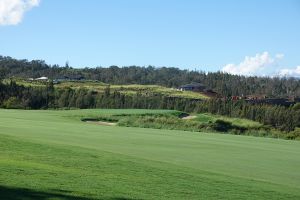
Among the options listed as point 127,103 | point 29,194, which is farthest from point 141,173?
point 127,103

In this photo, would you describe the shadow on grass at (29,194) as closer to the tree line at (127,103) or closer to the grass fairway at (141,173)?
the grass fairway at (141,173)

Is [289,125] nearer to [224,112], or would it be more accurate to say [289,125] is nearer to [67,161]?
[224,112]

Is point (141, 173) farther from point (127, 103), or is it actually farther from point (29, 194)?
point (127, 103)

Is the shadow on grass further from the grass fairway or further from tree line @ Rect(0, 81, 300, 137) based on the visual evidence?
tree line @ Rect(0, 81, 300, 137)

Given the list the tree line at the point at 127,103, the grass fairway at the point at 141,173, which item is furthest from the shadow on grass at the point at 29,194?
the tree line at the point at 127,103

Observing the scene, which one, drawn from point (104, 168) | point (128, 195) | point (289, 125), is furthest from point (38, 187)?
point (289, 125)

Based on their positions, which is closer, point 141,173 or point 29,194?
point 29,194

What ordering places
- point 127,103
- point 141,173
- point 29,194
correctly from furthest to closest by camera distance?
point 127,103
point 141,173
point 29,194

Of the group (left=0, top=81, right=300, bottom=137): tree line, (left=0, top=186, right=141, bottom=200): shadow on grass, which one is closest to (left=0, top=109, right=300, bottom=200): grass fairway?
(left=0, top=186, right=141, bottom=200): shadow on grass

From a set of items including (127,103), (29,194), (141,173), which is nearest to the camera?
(29,194)

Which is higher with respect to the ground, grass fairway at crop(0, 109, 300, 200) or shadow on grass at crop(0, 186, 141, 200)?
shadow on grass at crop(0, 186, 141, 200)

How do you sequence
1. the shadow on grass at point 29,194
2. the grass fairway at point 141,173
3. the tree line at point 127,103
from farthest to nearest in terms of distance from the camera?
the tree line at point 127,103 → the grass fairway at point 141,173 → the shadow on grass at point 29,194

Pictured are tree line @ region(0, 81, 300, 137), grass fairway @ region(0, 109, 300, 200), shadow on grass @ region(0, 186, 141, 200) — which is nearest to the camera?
shadow on grass @ region(0, 186, 141, 200)

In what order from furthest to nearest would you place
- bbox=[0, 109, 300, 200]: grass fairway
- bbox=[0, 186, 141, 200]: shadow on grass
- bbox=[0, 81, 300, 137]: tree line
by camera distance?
1. bbox=[0, 81, 300, 137]: tree line
2. bbox=[0, 109, 300, 200]: grass fairway
3. bbox=[0, 186, 141, 200]: shadow on grass
